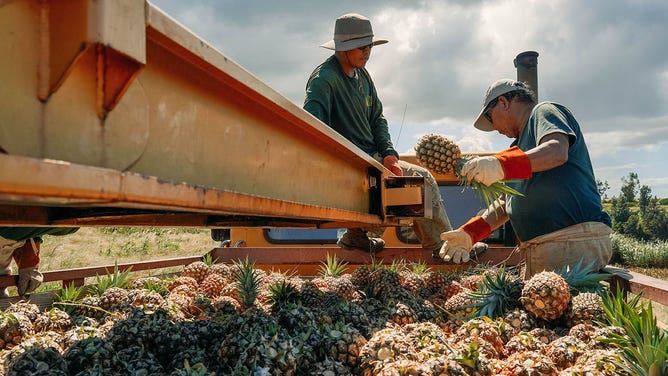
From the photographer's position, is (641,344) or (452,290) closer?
(641,344)

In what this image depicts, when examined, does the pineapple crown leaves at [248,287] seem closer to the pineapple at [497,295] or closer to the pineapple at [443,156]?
the pineapple at [497,295]

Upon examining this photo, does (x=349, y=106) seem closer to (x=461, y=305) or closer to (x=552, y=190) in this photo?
(x=552, y=190)

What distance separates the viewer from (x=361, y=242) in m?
6.08

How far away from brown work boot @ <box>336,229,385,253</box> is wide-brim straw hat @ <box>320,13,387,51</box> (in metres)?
2.03

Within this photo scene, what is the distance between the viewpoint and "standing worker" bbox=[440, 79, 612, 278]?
416 centimetres

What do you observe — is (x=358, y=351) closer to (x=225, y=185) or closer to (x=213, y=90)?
(x=225, y=185)

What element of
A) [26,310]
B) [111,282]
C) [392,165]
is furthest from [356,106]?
[26,310]

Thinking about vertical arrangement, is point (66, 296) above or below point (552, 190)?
below

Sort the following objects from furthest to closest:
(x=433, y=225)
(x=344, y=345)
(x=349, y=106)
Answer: (x=433, y=225) < (x=349, y=106) < (x=344, y=345)

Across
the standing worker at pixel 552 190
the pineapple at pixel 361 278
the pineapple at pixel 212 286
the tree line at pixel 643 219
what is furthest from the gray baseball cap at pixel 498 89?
the tree line at pixel 643 219

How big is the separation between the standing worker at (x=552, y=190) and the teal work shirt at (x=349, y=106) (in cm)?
140

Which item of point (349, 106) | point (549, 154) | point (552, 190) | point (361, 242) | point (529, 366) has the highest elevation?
point (349, 106)

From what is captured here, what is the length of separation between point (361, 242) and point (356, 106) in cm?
Answer: 152

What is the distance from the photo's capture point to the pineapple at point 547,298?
3.31 m
